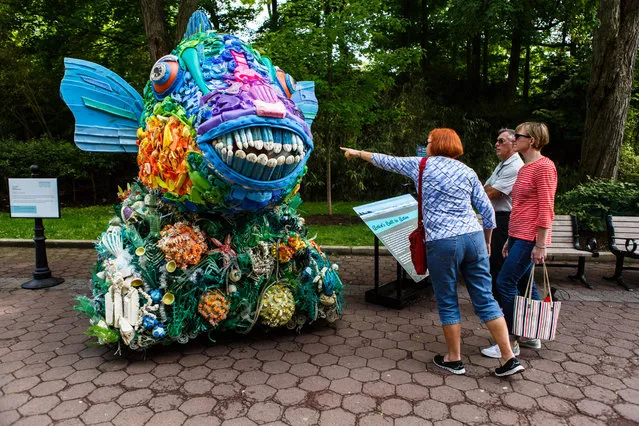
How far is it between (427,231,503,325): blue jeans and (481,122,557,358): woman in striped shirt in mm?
469

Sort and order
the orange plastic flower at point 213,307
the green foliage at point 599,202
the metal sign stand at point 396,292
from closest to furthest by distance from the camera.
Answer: the orange plastic flower at point 213,307, the metal sign stand at point 396,292, the green foliage at point 599,202

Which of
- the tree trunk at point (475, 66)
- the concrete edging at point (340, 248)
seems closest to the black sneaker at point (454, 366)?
the concrete edging at point (340, 248)

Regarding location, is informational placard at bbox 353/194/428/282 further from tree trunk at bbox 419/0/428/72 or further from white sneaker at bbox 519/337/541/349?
tree trunk at bbox 419/0/428/72

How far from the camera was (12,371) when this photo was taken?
3.24m

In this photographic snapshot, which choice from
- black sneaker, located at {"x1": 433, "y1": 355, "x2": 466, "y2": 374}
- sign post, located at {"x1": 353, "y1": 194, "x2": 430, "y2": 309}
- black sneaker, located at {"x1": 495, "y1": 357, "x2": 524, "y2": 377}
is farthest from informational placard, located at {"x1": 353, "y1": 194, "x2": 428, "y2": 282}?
black sneaker, located at {"x1": 495, "y1": 357, "x2": 524, "y2": 377}

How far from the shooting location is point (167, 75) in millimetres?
3047

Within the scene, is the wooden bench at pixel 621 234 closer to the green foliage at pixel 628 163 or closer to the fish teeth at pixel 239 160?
the fish teeth at pixel 239 160

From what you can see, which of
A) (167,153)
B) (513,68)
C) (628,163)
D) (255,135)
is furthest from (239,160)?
(513,68)

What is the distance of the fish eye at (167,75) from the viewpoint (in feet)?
10.0

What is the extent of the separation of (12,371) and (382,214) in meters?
3.44

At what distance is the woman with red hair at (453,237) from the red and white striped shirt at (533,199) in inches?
16.8

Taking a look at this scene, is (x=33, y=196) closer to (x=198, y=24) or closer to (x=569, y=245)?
(x=198, y=24)

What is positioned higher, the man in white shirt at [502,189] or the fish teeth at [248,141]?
the fish teeth at [248,141]

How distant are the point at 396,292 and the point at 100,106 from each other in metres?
3.44
